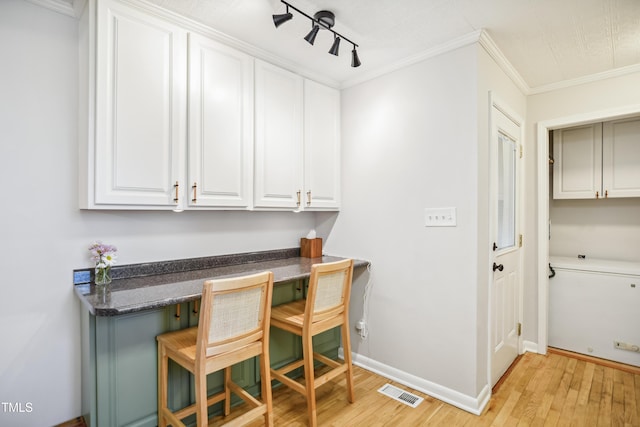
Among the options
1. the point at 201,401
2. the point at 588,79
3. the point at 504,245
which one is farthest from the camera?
the point at 588,79

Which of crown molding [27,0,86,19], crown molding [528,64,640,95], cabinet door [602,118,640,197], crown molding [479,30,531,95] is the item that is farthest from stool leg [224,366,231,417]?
cabinet door [602,118,640,197]

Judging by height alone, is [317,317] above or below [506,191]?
below

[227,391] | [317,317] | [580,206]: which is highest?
[580,206]

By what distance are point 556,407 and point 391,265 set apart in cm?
141

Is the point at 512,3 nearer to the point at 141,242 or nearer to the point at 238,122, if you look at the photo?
the point at 238,122

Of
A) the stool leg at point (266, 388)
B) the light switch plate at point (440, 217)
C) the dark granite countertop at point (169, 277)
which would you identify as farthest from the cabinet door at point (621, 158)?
the stool leg at point (266, 388)

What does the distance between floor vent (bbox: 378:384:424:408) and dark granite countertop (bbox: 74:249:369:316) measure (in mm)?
923

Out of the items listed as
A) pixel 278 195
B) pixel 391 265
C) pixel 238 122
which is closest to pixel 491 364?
pixel 391 265

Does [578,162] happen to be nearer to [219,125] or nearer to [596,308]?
[596,308]

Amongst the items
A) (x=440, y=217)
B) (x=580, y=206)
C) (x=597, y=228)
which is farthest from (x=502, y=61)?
(x=597, y=228)

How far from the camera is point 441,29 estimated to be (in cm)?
204

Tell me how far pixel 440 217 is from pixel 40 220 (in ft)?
8.01

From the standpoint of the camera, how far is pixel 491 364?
7.51 ft

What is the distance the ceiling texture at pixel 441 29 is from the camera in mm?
1796
